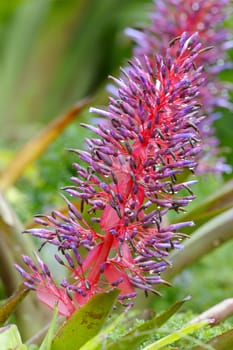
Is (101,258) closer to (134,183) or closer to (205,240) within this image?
(134,183)

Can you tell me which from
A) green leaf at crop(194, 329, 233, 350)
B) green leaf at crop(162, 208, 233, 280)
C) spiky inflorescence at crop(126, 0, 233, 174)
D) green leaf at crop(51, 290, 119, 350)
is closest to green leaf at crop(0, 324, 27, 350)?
green leaf at crop(51, 290, 119, 350)

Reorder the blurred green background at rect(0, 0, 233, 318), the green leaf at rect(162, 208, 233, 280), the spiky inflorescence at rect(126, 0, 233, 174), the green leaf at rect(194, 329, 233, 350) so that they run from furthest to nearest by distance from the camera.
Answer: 1. the blurred green background at rect(0, 0, 233, 318)
2. the spiky inflorescence at rect(126, 0, 233, 174)
3. the green leaf at rect(162, 208, 233, 280)
4. the green leaf at rect(194, 329, 233, 350)

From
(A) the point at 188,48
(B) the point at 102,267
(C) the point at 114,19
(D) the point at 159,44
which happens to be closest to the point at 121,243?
(B) the point at 102,267

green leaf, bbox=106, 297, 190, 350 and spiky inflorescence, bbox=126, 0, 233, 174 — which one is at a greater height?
spiky inflorescence, bbox=126, 0, 233, 174

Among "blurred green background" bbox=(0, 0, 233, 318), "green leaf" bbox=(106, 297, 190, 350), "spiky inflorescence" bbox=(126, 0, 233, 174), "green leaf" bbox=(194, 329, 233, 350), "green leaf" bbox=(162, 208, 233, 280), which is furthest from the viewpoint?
"blurred green background" bbox=(0, 0, 233, 318)

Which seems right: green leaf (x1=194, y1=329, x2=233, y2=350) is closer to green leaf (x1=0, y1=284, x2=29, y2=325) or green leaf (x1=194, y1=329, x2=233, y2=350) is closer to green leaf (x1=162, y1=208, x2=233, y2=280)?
green leaf (x1=0, y1=284, x2=29, y2=325)

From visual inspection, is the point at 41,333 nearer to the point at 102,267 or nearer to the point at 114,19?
the point at 102,267
